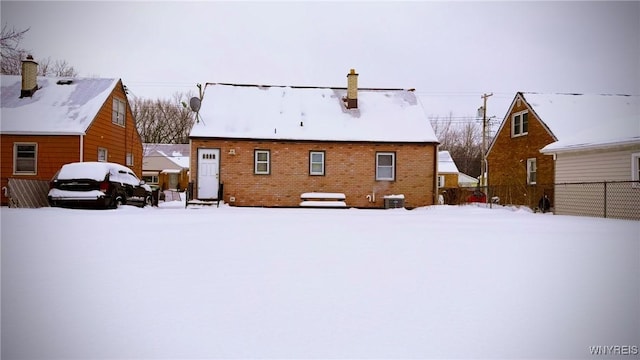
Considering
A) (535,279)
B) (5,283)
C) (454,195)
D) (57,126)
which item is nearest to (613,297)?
(535,279)

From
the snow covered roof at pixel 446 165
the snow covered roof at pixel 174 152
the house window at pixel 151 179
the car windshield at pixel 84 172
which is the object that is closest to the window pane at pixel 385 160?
the car windshield at pixel 84 172

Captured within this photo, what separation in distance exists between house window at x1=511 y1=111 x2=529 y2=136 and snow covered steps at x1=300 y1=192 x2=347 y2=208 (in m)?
12.3

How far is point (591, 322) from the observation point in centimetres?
398

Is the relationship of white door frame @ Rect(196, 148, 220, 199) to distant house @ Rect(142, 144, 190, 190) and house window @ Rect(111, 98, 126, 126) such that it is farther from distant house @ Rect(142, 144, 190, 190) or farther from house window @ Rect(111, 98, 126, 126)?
distant house @ Rect(142, 144, 190, 190)

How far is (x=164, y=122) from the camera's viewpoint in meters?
62.2

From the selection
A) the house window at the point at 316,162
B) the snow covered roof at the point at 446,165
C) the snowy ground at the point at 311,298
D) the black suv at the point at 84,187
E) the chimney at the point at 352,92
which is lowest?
the snowy ground at the point at 311,298

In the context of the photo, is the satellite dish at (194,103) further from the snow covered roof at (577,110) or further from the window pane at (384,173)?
the snow covered roof at (577,110)

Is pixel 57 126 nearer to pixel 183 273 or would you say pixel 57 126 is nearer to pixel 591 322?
pixel 183 273

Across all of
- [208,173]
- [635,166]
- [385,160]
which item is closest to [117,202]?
[208,173]

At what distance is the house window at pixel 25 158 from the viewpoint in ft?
69.3

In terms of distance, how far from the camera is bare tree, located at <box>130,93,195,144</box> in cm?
6125

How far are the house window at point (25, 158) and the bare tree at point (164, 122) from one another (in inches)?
1585

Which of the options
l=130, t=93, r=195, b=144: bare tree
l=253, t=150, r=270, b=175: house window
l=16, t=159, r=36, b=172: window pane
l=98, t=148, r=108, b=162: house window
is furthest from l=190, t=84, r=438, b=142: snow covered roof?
l=130, t=93, r=195, b=144: bare tree

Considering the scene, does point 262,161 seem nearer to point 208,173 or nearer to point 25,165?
point 208,173
